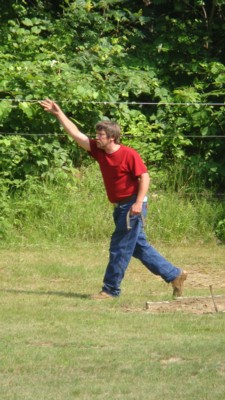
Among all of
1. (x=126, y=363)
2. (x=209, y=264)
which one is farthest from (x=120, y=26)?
(x=126, y=363)

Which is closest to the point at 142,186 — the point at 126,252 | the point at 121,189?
the point at 121,189

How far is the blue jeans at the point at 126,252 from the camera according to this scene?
366 inches

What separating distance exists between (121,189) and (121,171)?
0.58ft

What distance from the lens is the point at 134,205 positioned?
9125 mm

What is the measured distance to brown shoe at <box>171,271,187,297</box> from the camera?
31.5ft

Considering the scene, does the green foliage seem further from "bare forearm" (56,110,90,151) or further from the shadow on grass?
"bare forearm" (56,110,90,151)

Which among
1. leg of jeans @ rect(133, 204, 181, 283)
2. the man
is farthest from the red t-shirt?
leg of jeans @ rect(133, 204, 181, 283)

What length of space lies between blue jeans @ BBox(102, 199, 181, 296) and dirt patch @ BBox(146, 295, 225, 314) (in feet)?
1.67

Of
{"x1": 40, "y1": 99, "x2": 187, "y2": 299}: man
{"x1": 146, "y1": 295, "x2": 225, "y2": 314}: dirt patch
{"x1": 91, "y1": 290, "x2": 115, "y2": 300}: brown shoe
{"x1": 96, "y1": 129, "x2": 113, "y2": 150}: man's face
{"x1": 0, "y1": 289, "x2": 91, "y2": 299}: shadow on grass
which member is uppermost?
{"x1": 96, "y1": 129, "x2": 113, "y2": 150}: man's face

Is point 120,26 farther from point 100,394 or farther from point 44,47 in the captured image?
point 100,394

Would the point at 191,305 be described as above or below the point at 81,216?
above

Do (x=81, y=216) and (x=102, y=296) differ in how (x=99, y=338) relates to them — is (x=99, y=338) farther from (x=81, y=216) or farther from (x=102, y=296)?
(x=81, y=216)

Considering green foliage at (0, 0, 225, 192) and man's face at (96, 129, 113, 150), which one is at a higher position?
man's face at (96, 129, 113, 150)

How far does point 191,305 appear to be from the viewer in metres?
9.03
